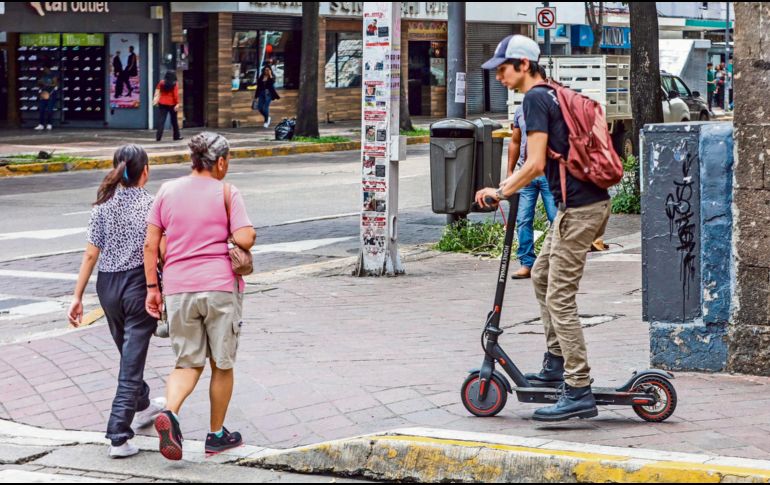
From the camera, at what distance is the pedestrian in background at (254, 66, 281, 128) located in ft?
108

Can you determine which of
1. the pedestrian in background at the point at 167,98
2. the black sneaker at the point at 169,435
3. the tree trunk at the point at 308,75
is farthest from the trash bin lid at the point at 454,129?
the tree trunk at the point at 308,75

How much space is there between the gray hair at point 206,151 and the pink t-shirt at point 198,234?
0.08m

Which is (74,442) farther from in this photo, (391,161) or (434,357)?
(391,161)

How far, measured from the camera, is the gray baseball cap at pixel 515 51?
6.30m

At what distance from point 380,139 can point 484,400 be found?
5.42m

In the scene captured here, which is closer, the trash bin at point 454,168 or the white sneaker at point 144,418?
the white sneaker at point 144,418

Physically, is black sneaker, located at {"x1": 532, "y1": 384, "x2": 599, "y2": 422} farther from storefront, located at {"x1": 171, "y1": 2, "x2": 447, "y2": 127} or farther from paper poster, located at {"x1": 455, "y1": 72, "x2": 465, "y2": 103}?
storefront, located at {"x1": 171, "y1": 2, "x2": 447, "y2": 127}

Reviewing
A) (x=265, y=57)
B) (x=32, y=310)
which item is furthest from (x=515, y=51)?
(x=265, y=57)

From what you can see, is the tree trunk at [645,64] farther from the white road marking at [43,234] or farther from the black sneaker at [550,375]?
the black sneaker at [550,375]

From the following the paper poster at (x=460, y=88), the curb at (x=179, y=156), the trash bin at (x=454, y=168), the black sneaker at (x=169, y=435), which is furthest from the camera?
the curb at (x=179, y=156)

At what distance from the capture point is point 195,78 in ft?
111

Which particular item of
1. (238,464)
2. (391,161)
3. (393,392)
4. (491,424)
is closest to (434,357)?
(393,392)

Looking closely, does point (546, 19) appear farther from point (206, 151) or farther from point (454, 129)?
point (206, 151)

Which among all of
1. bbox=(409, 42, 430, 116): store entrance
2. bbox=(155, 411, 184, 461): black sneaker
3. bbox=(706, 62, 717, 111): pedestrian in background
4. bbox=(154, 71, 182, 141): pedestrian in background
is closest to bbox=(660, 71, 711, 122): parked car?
bbox=(154, 71, 182, 141): pedestrian in background
